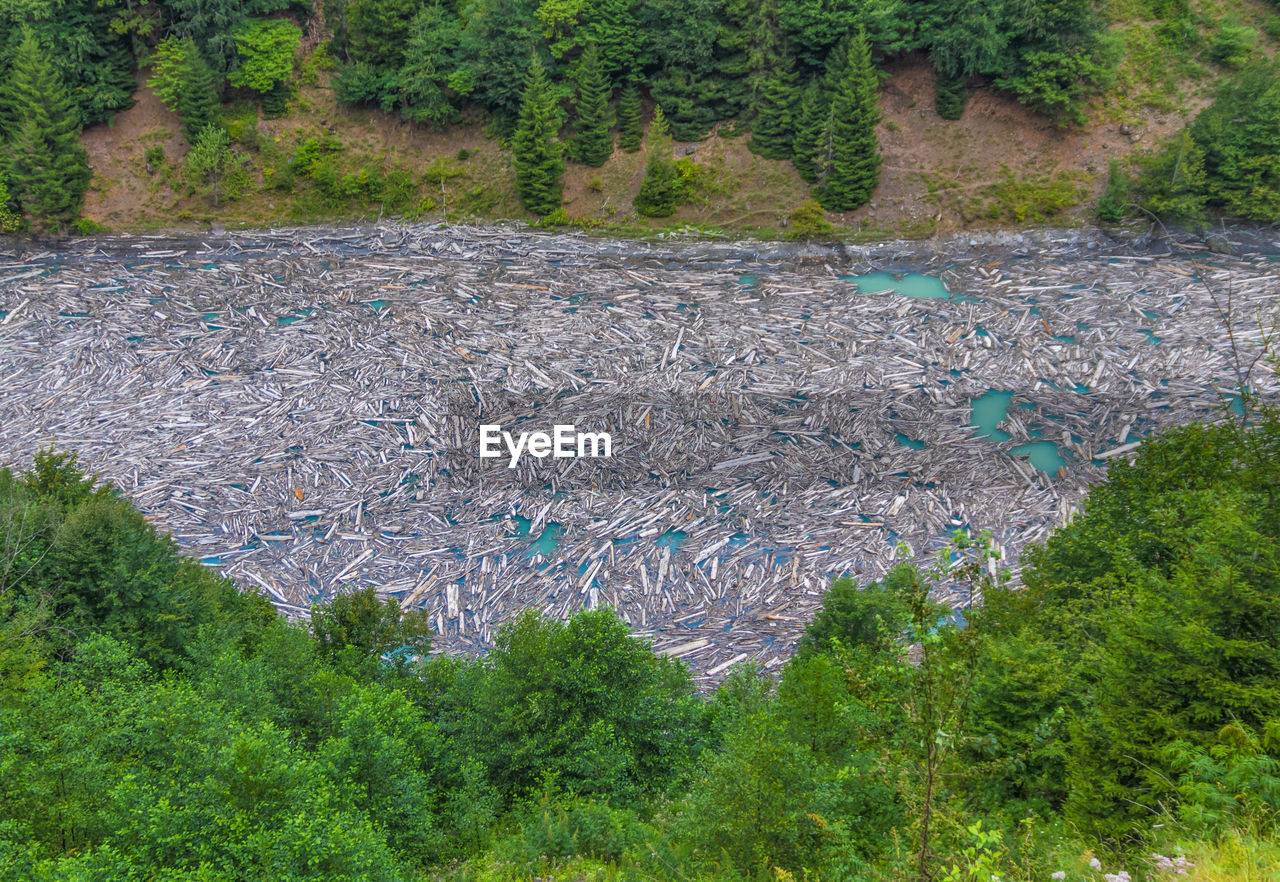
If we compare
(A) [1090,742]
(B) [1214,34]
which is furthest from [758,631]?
(B) [1214,34]

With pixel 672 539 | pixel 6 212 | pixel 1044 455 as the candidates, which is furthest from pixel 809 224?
pixel 6 212

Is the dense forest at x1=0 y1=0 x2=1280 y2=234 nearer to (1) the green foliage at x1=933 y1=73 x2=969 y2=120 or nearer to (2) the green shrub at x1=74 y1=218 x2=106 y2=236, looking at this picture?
(1) the green foliage at x1=933 y1=73 x2=969 y2=120

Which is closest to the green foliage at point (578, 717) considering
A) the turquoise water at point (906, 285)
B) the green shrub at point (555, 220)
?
the turquoise water at point (906, 285)

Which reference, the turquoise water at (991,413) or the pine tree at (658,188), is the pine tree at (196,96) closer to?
the pine tree at (658,188)

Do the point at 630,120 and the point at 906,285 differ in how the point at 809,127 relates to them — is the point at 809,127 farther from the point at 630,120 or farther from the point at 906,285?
the point at 906,285

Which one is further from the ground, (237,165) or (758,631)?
(237,165)

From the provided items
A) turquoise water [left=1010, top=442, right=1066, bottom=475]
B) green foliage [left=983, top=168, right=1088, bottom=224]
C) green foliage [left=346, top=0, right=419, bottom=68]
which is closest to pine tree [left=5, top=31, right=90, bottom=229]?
green foliage [left=346, top=0, right=419, bottom=68]

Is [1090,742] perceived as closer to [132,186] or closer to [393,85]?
[393,85]
